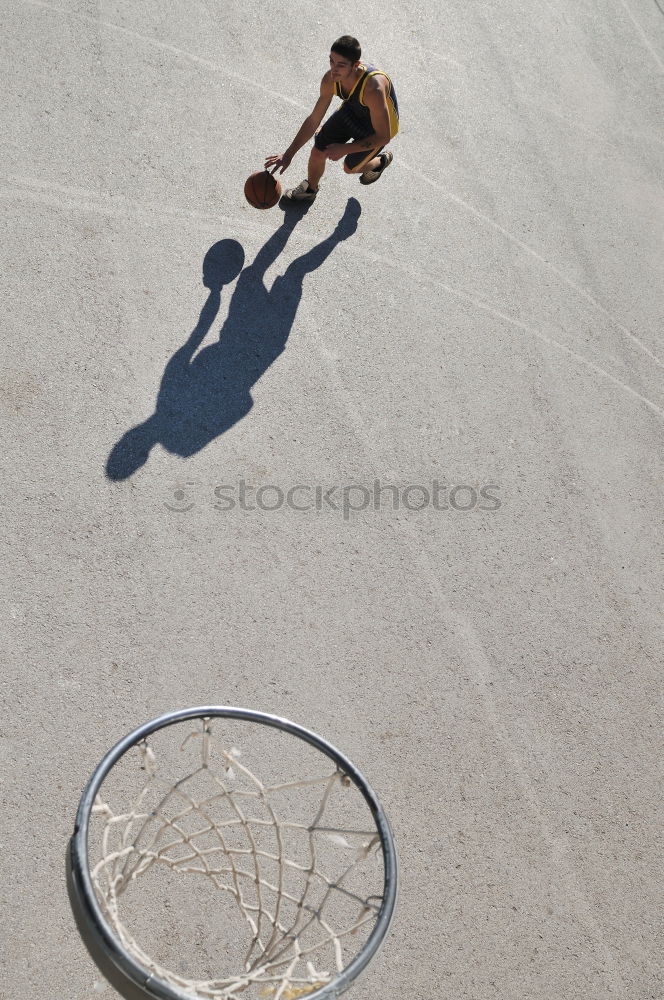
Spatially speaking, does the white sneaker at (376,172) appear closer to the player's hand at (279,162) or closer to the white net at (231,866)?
the player's hand at (279,162)

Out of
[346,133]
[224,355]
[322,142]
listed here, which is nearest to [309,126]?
[322,142]

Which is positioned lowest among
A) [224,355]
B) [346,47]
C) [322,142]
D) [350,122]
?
[224,355]

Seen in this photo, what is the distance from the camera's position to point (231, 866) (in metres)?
4.90

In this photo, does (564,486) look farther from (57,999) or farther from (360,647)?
(57,999)

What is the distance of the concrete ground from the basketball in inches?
9.2

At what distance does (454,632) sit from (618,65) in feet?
27.5

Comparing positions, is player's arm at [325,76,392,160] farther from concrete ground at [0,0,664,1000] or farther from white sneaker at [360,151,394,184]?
concrete ground at [0,0,664,1000]

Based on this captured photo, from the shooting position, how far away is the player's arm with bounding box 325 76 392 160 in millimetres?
6816

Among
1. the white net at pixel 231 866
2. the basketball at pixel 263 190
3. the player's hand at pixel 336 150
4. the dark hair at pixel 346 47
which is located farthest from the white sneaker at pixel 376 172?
the white net at pixel 231 866

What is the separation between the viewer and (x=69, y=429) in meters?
6.15

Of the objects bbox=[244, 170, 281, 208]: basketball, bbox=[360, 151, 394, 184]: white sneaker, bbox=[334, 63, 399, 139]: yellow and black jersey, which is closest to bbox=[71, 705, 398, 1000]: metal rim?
bbox=[244, 170, 281, 208]: basketball

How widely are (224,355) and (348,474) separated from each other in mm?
1315

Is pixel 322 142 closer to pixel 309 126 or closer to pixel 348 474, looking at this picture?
pixel 309 126

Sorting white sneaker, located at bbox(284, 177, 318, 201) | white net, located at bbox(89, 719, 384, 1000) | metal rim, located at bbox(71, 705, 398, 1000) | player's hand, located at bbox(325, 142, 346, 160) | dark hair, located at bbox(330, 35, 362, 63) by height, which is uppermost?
dark hair, located at bbox(330, 35, 362, 63)
